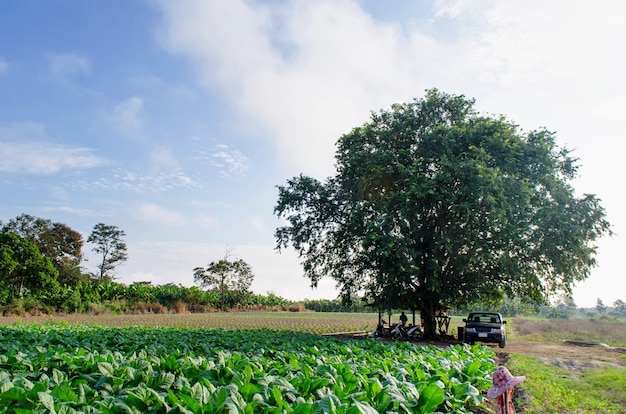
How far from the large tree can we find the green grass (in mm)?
6785

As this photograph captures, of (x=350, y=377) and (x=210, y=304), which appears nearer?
(x=350, y=377)

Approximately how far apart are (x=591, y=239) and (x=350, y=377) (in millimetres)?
19681

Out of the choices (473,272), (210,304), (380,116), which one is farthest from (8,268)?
(473,272)

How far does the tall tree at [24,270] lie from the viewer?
39.0 m

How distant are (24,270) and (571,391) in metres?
45.1

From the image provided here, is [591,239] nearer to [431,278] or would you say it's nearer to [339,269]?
[431,278]

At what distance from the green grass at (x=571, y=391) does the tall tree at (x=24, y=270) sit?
4213 centimetres

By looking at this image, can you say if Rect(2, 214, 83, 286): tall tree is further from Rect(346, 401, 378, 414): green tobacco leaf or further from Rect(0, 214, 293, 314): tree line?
Rect(346, 401, 378, 414): green tobacco leaf

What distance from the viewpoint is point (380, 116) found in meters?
23.2

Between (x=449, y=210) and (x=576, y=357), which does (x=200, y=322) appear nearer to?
(x=449, y=210)

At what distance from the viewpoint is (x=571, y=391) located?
9.24 meters

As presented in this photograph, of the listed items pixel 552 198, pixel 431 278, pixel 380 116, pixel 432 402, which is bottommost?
pixel 432 402

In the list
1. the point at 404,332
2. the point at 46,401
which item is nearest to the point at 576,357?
the point at 404,332

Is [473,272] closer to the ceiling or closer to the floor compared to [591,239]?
closer to the floor
